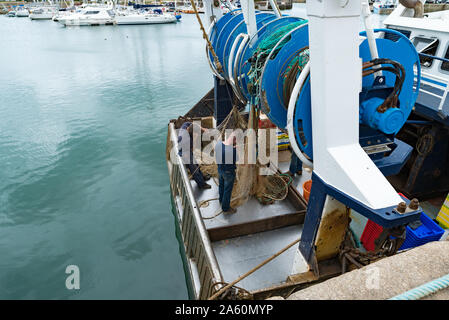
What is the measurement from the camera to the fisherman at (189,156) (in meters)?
6.99

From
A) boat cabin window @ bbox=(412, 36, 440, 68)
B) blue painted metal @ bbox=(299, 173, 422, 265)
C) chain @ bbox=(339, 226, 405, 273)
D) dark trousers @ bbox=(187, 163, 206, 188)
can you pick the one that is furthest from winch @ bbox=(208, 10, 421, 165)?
boat cabin window @ bbox=(412, 36, 440, 68)

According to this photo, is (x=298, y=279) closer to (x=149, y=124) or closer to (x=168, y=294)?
(x=168, y=294)

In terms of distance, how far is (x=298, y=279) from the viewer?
409cm

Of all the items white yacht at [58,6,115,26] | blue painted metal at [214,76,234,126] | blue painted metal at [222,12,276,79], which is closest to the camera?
blue painted metal at [222,12,276,79]

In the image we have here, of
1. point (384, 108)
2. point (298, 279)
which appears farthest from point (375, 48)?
point (298, 279)

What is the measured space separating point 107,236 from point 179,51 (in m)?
29.1

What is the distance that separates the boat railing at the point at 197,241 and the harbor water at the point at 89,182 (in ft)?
4.60

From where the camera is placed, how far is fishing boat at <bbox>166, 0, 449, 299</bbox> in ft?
9.89

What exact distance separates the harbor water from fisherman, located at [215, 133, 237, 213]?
237 centimetres

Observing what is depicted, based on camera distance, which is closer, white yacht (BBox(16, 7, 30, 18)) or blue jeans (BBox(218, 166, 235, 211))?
blue jeans (BBox(218, 166, 235, 211))

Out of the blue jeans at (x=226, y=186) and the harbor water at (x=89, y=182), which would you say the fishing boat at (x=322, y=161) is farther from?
the harbor water at (x=89, y=182)

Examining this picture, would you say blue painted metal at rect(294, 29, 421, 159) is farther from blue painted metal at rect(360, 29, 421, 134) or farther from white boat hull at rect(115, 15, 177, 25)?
white boat hull at rect(115, 15, 177, 25)

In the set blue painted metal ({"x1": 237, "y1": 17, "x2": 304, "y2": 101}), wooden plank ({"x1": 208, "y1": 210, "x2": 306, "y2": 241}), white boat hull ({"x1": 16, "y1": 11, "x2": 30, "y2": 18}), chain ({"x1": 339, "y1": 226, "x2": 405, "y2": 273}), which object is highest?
white boat hull ({"x1": 16, "y1": 11, "x2": 30, "y2": 18})

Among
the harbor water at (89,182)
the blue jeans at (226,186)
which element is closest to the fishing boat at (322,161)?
the blue jeans at (226,186)
